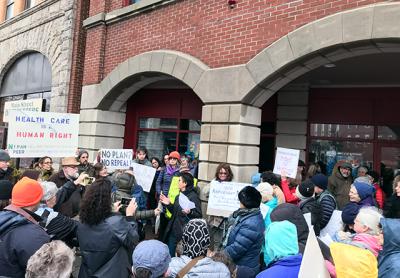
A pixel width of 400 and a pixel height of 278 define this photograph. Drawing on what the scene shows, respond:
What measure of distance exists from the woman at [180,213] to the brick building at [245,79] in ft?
5.08

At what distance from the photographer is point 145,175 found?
22.9 ft

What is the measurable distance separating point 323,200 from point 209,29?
4.37m

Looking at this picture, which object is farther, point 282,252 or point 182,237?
point 182,237

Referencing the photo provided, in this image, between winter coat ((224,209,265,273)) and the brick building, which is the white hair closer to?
winter coat ((224,209,265,273))

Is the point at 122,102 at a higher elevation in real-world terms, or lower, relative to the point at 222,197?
higher

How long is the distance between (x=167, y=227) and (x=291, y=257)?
298 centimetres

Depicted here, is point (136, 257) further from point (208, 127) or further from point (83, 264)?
point (208, 127)

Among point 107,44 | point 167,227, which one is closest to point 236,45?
point 167,227

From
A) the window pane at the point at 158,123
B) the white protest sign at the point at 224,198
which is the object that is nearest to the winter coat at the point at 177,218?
the white protest sign at the point at 224,198

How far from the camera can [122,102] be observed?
10.6 metres

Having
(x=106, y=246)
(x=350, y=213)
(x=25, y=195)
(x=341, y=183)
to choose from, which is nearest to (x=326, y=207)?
(x=350, y=213)

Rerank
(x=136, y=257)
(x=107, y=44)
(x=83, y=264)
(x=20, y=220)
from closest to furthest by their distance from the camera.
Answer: (x=136, y=257) < (x=20, y=220) < (x=83, y=264) < (x=107, y=44)

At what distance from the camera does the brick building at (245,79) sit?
605cm

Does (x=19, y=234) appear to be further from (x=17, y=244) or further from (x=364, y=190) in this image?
(x=364, y=190)
